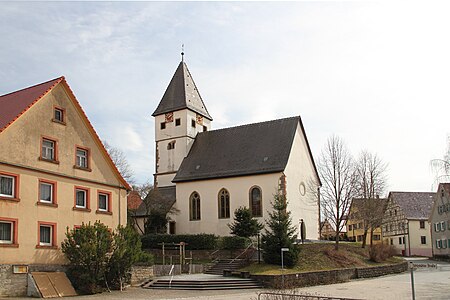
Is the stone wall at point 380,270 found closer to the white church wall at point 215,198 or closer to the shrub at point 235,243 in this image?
the shrub at point 235,243

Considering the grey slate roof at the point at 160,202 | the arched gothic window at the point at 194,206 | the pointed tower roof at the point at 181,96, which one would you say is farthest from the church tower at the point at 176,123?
the arched gothic window at the point at 194,206

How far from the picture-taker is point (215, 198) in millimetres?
45688

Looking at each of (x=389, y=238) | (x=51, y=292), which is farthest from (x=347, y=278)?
(x=389, y=238)

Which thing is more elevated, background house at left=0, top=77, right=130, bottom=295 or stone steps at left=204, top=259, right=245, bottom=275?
background house at left=0, top=77, right=130, bottom=295

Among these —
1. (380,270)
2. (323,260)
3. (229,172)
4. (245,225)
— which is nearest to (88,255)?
(323,260)

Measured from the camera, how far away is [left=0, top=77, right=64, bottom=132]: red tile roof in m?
25.1

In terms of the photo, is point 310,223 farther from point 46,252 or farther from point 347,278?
point 46,252

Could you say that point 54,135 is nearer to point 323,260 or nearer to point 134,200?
point 323,260

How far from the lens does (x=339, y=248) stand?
127 feet

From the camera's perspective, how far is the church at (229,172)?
43656 millimetres

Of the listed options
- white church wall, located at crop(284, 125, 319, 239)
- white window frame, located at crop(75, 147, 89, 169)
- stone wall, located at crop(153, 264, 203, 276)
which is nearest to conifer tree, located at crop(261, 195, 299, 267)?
stone wall, located at crop(153, 264, 203, 276)

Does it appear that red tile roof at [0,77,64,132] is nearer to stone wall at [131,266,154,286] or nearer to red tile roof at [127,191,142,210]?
stone wall at [131,266,154,286]

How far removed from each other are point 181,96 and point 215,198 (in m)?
13.1

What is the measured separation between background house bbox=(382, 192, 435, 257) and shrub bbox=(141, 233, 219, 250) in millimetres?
40114
